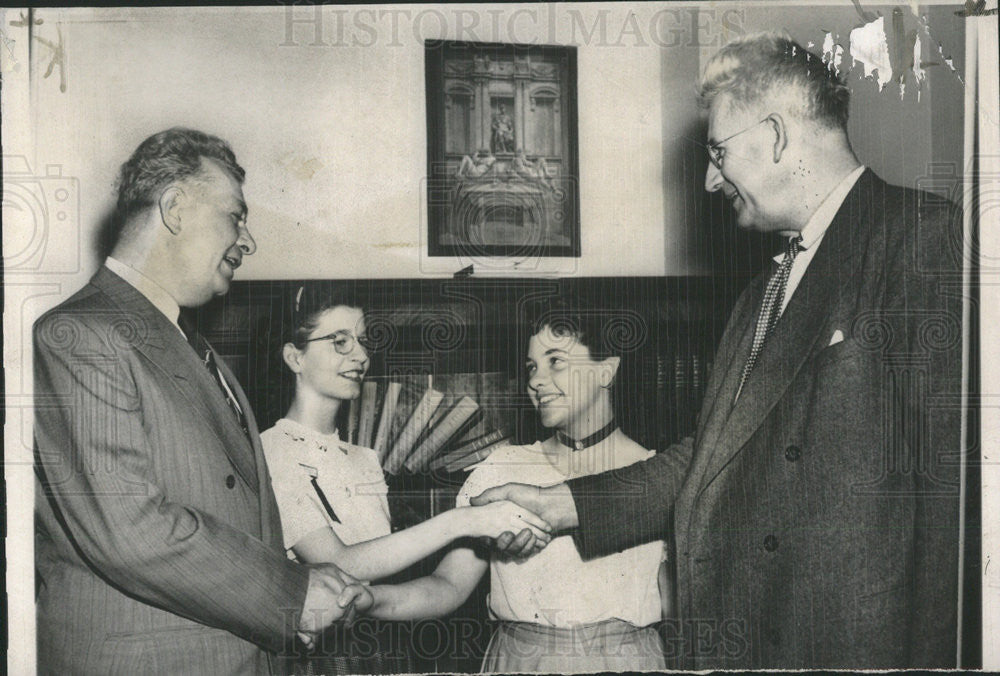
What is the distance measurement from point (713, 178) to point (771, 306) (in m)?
0.48

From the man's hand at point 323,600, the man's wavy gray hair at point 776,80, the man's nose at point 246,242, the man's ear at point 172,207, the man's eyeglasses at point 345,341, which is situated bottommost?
the man's hand at point 323,600

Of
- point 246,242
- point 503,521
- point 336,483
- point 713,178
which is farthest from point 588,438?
point 246,242

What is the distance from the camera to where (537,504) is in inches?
131

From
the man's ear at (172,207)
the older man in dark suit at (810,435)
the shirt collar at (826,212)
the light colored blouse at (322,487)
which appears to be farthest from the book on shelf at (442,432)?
the shirt collar at (826,212)

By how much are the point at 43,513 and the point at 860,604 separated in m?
2.70

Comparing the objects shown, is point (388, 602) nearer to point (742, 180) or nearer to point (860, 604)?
point (860, 604)

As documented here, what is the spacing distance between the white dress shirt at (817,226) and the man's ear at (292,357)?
1.64m

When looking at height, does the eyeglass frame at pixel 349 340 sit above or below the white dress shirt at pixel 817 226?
below

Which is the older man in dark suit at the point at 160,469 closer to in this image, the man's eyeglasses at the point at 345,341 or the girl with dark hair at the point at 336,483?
the girl with dark hair at the point at 336,483

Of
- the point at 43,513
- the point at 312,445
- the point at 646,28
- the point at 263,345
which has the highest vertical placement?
the point at 646,28

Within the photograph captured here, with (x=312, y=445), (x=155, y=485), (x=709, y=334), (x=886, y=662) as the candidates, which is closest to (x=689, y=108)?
(x=709, y=334)

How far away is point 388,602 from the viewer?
3.31m

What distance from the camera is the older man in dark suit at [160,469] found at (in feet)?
10.5

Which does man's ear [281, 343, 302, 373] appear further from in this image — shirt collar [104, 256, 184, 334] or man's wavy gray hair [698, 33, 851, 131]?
man's wavy gray hair [698, 33, 851, 131]
